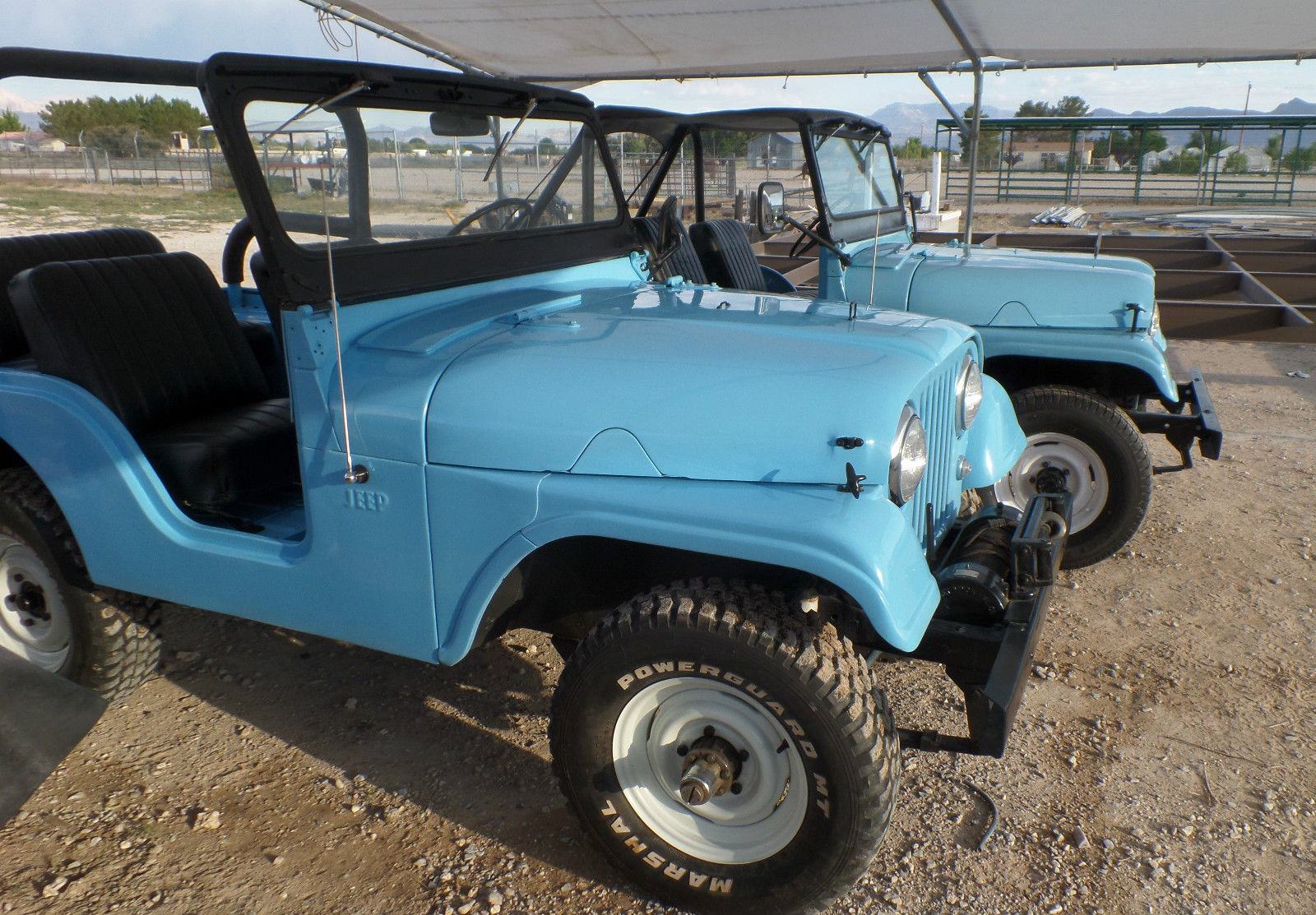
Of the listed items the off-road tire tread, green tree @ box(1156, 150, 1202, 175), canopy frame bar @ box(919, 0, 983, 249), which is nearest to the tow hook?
the off-road tire tread

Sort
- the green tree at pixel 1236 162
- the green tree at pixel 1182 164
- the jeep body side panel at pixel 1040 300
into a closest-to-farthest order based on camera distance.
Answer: the jeep body side panel at pixel 1040 300
the green tree at pixel 1236 162
the green tree at pixel 1182 164

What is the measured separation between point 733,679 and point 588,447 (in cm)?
56

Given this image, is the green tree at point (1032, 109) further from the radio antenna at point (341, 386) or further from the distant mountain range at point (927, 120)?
the radio antenna at point (341, 386)

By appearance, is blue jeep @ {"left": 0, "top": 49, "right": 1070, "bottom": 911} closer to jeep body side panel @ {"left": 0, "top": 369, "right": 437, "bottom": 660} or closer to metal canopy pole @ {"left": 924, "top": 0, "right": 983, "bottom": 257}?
jeep body side panel @ {"left": 0, "top": 369, "right": 437, "bottom": 660}

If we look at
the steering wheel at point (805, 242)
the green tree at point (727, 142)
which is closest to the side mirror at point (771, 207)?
the steering wheel at point (805, 242)

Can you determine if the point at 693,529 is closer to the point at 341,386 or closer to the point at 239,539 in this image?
the point at 341,386

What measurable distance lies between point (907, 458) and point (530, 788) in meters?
1.40

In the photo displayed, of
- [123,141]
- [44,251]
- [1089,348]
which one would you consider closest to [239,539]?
[44,251]

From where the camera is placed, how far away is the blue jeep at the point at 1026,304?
4.09 meters

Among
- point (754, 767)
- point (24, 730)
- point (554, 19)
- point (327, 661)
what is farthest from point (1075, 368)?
point (554, 19)

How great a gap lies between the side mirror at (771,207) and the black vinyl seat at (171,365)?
2126 millimetres

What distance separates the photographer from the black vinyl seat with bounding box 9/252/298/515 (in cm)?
278

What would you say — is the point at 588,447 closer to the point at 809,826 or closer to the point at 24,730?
the point at 809,826

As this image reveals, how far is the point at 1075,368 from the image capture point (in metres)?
4.32
